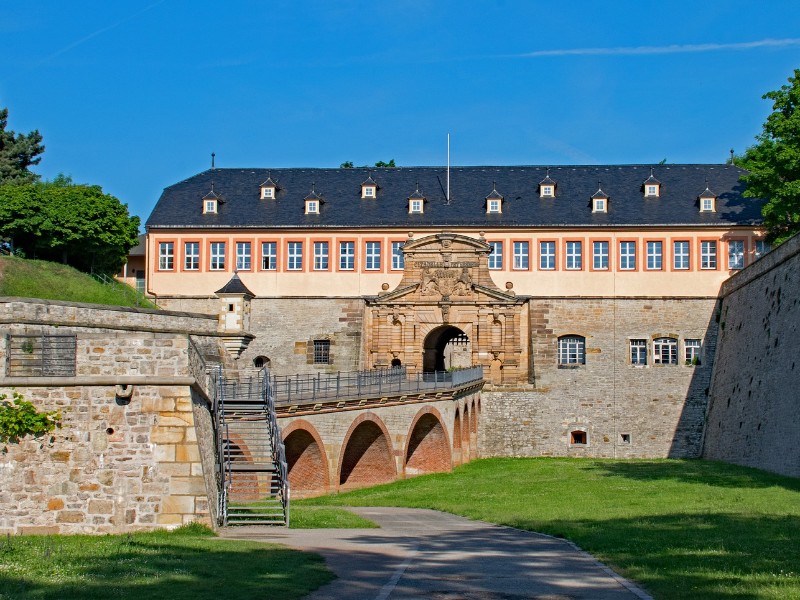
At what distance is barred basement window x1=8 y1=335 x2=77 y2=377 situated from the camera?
19.9 metres

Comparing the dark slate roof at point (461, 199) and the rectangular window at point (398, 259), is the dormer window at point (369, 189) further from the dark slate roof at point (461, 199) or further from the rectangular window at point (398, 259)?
the rectangular window at point (398, 259)

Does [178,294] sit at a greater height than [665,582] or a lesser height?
greater

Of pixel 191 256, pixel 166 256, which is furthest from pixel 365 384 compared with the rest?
pixel 166 256

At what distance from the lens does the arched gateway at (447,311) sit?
54500 millimetres

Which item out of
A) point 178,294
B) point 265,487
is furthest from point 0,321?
point 178,294

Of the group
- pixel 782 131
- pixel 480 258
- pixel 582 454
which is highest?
pixel 782 131

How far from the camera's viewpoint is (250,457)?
2662 cm

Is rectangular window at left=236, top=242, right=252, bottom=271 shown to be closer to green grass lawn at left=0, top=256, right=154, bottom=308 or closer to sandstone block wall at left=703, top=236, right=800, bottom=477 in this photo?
green grass lawn at left=0, top=256, right=154, bottom=308

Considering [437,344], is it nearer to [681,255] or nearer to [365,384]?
[681,255]

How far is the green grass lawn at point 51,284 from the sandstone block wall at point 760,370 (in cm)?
2375

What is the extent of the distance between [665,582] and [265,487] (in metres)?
15.6

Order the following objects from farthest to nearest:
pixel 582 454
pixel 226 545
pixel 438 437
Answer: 1. pixel 582 454
2. pixel 438 437
3. pixel 226 545

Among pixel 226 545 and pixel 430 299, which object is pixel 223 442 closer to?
pixel 226 545

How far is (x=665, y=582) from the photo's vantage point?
47.6ft
